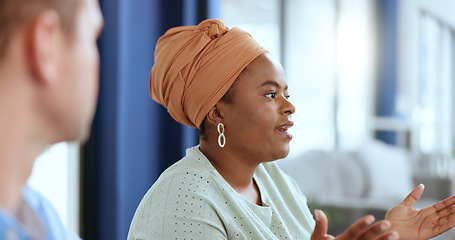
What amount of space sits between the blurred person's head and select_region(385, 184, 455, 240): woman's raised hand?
1.03 metres

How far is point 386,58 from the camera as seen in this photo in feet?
24.9

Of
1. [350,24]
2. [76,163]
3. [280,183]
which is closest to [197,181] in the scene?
[280,183]

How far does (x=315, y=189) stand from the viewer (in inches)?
167

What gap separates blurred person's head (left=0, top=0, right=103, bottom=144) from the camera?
69cm

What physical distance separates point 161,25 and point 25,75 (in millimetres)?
2193

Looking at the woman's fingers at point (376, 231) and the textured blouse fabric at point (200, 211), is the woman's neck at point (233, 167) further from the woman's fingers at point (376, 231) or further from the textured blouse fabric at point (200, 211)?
the woman's fingers at point (376, 231)

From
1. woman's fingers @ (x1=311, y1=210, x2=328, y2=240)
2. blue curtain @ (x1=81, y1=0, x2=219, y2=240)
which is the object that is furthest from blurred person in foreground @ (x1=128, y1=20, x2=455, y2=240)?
blue curtain @ (x1=81, y1=0, x2=219, y2=240)

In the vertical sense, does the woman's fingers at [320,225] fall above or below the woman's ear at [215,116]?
below

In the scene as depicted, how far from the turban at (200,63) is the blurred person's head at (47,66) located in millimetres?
727

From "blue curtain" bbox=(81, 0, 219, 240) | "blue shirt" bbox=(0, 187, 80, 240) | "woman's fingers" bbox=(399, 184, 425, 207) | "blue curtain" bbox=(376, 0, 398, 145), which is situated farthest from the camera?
"blue curtain" bbox=(376, 0, 398, 145)

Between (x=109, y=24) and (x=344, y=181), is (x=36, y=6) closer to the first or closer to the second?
(x=109, y=24)

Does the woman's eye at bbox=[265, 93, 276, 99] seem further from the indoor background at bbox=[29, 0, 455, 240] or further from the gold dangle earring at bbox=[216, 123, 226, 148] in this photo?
the indoor background at bbox=[29, 0, 455, 240]

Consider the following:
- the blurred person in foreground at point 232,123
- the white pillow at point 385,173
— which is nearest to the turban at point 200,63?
the blurred person in foreground at point 232,123

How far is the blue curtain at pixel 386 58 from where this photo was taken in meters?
7.48
